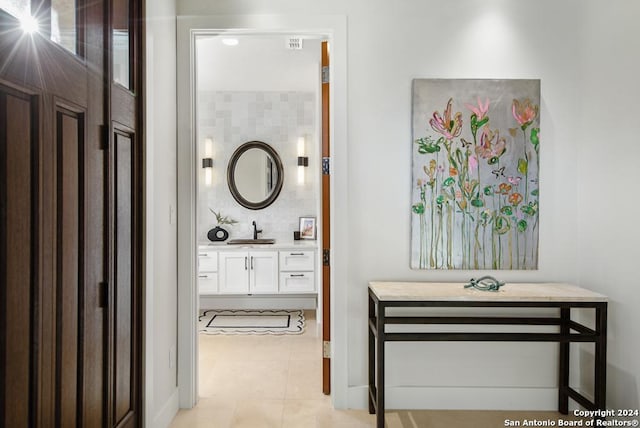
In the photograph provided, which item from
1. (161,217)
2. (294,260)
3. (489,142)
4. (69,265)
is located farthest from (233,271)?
(69,265)

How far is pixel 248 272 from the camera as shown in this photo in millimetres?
5199

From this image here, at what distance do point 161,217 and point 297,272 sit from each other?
2830 millimetres

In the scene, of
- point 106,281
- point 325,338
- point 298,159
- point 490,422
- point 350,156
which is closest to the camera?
point 106,281

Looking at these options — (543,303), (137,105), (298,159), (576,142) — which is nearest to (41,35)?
(137,105)

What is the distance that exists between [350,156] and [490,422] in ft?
5.60

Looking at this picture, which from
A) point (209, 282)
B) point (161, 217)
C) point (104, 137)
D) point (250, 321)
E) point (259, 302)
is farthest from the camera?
point (259, 302)

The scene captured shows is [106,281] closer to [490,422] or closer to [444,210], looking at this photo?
[444,210]

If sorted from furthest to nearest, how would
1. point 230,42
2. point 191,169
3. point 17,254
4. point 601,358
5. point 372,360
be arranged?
point 230,42
point 191,169
point 372,360
point 601,358
point 17,254

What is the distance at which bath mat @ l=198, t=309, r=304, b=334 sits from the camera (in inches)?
183

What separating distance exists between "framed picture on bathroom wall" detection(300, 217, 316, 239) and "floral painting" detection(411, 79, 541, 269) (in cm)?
283

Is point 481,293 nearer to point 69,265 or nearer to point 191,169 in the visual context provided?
point 191,169

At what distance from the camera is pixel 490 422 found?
2.68 meters

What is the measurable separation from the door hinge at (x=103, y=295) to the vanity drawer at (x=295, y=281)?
A: 131 inches

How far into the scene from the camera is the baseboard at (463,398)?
9.35 feet
